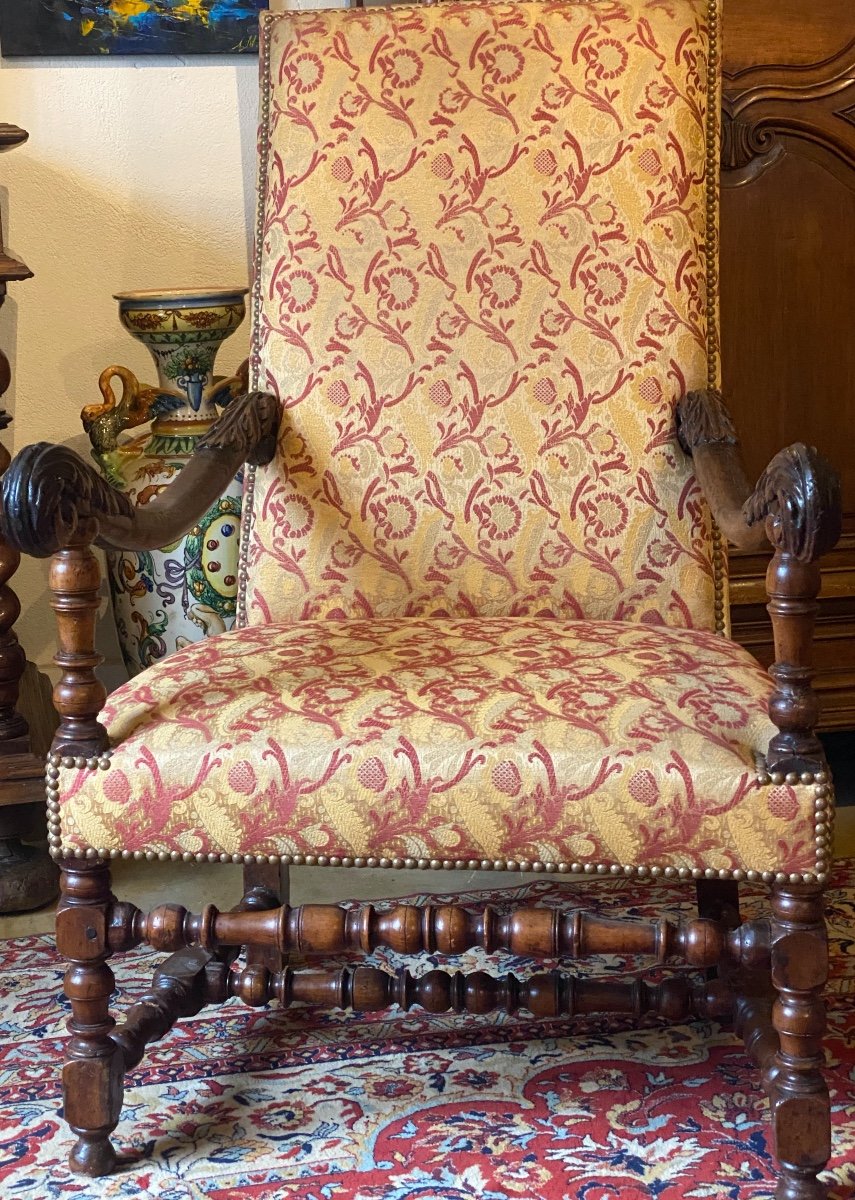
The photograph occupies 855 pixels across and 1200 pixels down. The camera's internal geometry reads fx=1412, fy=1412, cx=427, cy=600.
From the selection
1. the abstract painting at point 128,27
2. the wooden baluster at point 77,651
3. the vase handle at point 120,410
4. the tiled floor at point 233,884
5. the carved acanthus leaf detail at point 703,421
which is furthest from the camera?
the abstract painting at point 128,27

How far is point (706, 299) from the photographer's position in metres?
1.75

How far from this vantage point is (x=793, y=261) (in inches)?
88.0

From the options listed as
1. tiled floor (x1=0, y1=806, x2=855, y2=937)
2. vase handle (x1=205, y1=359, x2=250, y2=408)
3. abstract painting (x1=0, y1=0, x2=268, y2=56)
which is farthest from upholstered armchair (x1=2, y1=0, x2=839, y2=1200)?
abstract painting (x1=0, y1=0, x2=268, y2=56)

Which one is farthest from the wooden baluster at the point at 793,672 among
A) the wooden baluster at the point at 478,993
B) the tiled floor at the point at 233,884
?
the tiled floor at the point at 233,884

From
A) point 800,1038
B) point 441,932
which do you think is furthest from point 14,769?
point 800,1038

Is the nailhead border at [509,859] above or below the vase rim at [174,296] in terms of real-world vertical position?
below

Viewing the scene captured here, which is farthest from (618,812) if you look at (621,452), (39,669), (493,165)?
(39,669)

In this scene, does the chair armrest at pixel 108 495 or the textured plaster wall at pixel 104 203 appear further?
the textured plaster wall at pixel 104 203

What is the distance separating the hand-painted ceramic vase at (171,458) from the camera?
2180mm

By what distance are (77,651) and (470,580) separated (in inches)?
21.1

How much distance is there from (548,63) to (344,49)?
0.25 meters

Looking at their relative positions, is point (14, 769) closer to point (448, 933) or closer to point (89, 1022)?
point (89, 1022)

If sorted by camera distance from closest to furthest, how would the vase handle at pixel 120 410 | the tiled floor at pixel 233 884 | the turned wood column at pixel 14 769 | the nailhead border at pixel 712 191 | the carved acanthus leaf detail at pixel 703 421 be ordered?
the carved acanthus leaf detail at pixel 703 421 → the nailhead border at pixel 712 191 → the turned wood column at pixel 14 769 → the tiled floor at pixel 233 884 → the vase handle at pixel 120 410

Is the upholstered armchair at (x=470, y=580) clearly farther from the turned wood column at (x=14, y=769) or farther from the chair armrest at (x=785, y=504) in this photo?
the turned wood column at (x=14, y=769)
